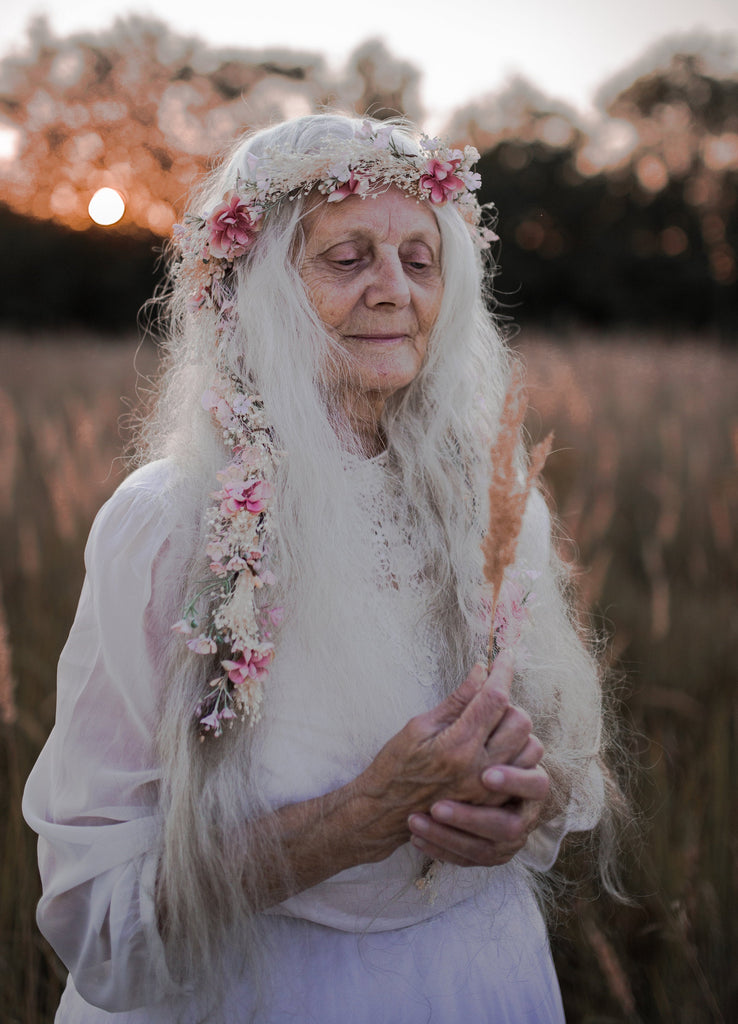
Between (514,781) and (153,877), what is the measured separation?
0.61m

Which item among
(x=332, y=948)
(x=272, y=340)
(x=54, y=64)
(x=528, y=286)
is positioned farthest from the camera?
(x=528, y=286)

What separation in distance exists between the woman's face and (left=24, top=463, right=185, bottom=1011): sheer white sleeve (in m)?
0.49

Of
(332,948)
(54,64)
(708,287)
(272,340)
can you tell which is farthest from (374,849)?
(708,287)

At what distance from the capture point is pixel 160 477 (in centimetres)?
151

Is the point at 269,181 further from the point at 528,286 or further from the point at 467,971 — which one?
the point at 528,286

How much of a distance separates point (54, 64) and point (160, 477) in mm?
19504

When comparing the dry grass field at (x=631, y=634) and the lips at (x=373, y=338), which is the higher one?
the lips at (x=373, y=338)

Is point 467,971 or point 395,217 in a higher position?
point 395,217

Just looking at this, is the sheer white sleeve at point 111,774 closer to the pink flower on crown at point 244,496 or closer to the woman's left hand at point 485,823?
the pink flower on crown at point 244,496

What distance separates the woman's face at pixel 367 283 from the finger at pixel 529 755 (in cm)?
76

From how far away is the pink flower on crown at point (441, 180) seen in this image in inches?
65.0

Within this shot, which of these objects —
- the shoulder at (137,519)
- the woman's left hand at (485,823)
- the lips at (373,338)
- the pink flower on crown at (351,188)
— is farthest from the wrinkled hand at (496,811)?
the pink flower on crown at (351,188)

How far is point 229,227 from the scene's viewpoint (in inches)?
62.9

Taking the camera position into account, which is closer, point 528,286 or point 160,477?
point 160,477
